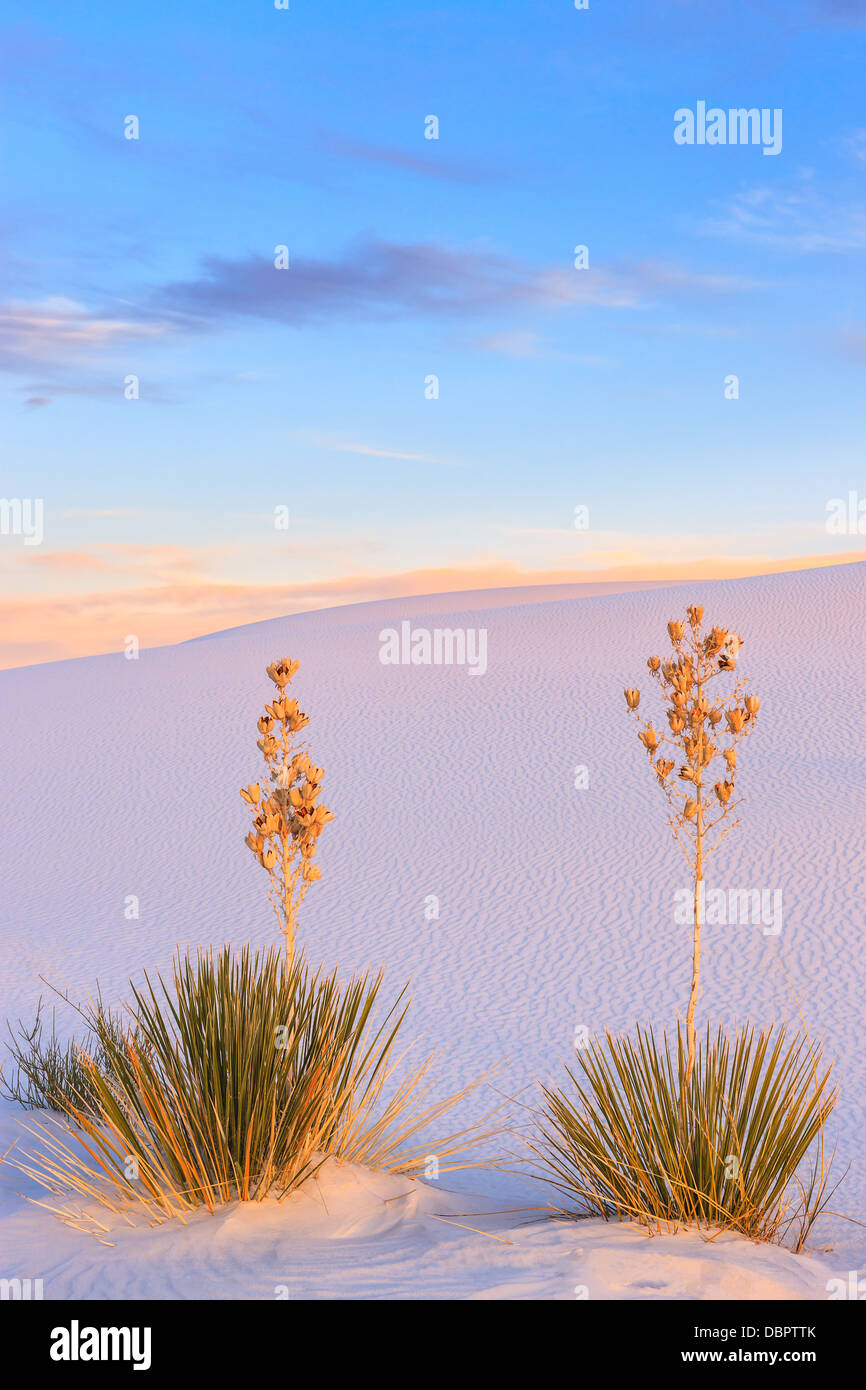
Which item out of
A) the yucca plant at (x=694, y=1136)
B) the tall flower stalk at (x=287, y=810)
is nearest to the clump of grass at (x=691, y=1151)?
the yucca plant at (x=694, y=1136)

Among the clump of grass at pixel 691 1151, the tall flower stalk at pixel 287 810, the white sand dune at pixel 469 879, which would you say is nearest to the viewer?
the white sand dune at pixel 469 879

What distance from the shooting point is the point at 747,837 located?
43.7 feet

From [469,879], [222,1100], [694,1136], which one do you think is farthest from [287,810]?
[469,879]

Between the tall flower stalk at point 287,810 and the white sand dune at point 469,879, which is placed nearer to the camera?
the white sand dune at point 469,879

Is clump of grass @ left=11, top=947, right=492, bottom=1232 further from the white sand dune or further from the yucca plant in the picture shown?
the yucca plant

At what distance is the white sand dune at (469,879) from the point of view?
10.5ft

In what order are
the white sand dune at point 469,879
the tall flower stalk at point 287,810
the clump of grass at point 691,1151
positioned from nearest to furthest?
1. the white sand dune at point 469,879
2. the clump of grass at point 691,1151
3. the tall flower stalk at point 287,810

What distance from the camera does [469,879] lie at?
12.6m

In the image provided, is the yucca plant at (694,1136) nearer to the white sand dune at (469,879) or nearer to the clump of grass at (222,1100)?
the white sand dune at (469,879)

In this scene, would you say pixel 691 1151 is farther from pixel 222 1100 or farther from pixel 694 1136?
pixel 222 1100

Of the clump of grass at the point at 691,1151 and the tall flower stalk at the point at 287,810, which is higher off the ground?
the tall flower stalk at the point at 287,810
